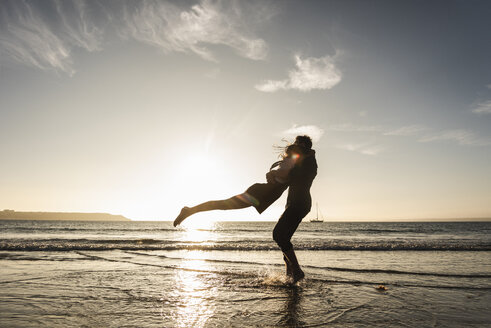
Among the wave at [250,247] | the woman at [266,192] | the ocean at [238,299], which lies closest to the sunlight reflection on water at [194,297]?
the ocean at [238,299]

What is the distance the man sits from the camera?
5.50 meters

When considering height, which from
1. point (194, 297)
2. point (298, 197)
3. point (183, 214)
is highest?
point (298, 197)

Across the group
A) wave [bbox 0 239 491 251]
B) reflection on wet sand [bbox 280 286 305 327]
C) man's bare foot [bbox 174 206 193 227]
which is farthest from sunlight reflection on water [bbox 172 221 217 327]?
wave [bbox 0 239 491 251]

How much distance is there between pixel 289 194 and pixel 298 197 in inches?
7.6

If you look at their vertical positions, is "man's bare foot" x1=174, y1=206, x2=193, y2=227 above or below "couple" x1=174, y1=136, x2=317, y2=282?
below

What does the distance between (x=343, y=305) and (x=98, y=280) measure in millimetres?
4533

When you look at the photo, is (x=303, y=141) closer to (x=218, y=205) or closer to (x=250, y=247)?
(x=218, y=205)

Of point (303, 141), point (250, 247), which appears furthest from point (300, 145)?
point (250, 247)

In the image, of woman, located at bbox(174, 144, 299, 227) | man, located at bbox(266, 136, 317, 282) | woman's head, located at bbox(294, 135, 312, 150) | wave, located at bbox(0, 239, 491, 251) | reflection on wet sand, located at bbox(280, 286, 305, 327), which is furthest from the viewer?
wave, located at bbox(0, 239, 491, 251)

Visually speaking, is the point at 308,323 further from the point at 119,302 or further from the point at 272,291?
the point at 119,302

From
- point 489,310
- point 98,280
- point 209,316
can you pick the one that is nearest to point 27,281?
point 98,280

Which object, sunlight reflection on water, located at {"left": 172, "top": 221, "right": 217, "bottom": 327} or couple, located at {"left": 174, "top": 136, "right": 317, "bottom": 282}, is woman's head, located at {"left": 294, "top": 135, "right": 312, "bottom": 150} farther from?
sunlight reflection on water, located at {"left": 172, "top": 221, "right": 217, "bottom": 327}

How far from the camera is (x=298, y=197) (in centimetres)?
550

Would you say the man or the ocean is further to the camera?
the man
